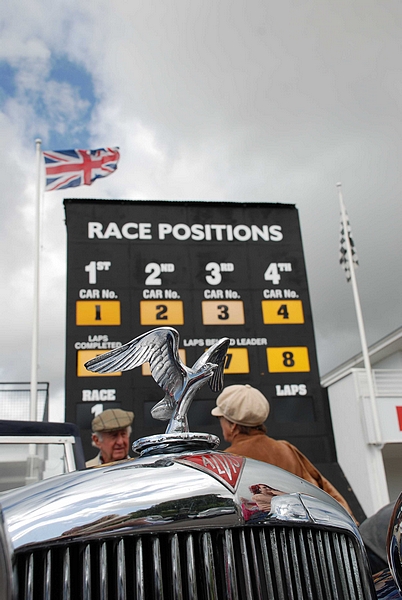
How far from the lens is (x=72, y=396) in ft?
22.4

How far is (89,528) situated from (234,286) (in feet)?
22.4

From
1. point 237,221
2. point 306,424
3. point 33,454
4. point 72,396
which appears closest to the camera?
point 33,454

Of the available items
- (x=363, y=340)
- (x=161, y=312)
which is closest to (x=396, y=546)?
(x=161, y=312)

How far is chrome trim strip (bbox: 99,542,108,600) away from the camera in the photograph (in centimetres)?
80

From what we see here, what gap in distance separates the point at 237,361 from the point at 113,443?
14.3ft

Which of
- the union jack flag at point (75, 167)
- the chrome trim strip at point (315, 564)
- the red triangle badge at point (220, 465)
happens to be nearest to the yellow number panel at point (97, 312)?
the union jack flag at point (75, 167)

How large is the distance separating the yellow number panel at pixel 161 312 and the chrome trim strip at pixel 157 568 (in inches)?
253

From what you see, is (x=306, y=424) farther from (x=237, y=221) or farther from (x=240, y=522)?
(x=240, y=522)

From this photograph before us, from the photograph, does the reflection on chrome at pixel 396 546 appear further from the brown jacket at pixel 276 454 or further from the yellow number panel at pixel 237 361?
the yellow number panel at pixel 237 361

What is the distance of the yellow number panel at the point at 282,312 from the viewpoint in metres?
7.57

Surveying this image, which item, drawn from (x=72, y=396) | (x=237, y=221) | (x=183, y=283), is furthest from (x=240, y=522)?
(x=237, y=221)

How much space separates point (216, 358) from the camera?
1.39 meters

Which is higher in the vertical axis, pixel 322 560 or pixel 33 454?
pixel 33 454

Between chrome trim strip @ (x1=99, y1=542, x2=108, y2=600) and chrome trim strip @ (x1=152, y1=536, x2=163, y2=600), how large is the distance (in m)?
0.07
